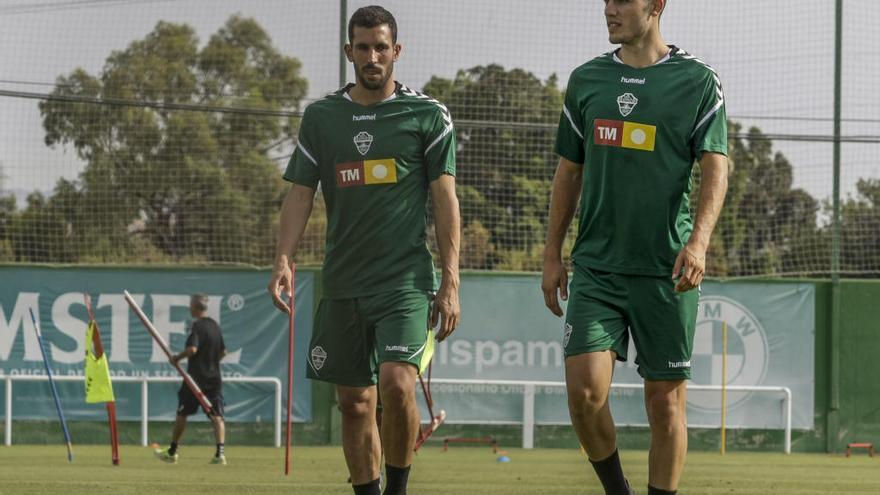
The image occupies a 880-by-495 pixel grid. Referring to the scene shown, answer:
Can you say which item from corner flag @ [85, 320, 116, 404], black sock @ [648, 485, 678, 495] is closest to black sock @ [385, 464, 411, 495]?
black sock @ [648, 485, 678, 495]

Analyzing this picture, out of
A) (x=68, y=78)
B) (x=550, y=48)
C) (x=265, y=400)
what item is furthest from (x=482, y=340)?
(x=68, y=78)

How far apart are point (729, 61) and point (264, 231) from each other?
10277 mm

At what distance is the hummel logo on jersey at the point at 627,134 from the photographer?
5996mm

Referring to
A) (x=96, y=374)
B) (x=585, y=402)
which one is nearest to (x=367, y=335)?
(x=585, y=402)

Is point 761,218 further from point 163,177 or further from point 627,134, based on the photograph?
point 627,134

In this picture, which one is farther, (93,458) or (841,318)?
(841,318)

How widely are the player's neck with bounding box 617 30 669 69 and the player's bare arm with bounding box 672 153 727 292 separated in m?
0.48

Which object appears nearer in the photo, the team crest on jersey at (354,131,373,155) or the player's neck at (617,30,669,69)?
the player's neck at (617,30,669,69)

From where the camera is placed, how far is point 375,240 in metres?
6.85

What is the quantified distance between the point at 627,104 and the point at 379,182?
1.38 metres

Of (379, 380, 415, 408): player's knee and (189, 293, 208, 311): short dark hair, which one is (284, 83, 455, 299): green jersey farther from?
(189, 293, 208, 311): short dark hair

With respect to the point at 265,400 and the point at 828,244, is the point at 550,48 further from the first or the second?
the point at 265,400

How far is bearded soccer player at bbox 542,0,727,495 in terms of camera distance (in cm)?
599

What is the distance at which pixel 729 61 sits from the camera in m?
18.7
